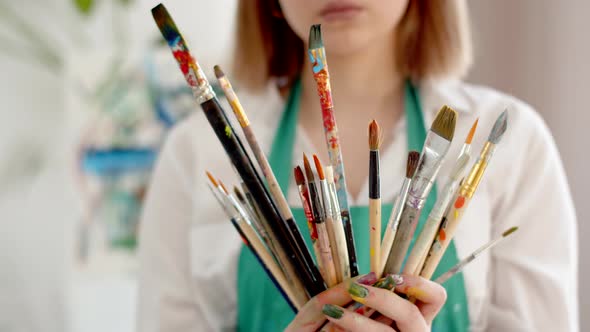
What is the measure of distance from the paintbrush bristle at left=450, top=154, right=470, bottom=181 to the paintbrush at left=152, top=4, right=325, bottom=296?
10 centimetres

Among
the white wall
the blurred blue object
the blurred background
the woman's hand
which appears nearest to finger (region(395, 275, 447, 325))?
the woman's hand

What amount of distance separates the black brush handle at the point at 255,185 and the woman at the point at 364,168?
6.9 inches

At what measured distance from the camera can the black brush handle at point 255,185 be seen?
313 mm

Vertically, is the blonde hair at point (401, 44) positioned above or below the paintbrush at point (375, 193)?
above

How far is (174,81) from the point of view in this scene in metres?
1.06

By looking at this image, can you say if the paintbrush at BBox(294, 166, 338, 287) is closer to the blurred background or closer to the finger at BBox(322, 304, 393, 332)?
the finger at BBox(322, 304, 393, 332)

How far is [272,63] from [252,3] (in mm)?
80

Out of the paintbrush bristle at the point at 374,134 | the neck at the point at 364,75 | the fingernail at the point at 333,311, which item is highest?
the neck at the point at 364,75

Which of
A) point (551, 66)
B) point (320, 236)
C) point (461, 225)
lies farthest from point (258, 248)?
point (551, 66)

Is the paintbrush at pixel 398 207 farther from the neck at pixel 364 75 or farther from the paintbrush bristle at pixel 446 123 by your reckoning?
the neck at pixel 364 75

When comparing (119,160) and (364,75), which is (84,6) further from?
(364,75)

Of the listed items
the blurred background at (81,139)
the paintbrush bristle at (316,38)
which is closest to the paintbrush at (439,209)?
the paintbrush bristle at (316,38)

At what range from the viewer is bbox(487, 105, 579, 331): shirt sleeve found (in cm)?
53

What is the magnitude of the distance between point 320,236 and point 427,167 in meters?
0.08
